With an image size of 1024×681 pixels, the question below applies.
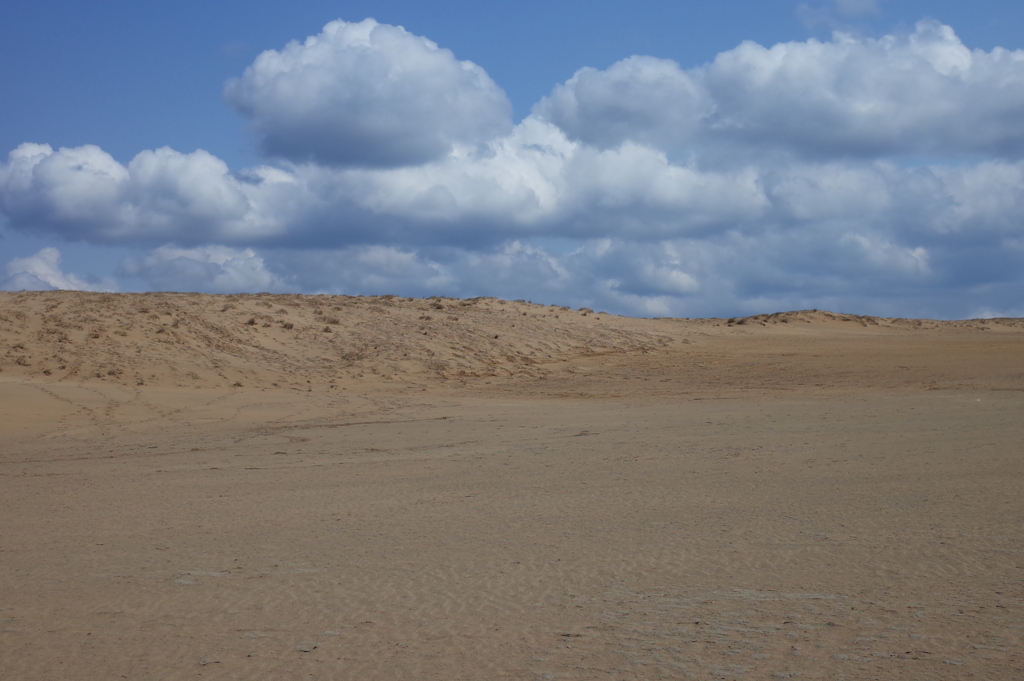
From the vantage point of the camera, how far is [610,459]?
387 inches

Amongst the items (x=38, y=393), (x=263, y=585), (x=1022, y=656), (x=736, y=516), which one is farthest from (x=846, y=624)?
(x=38, y=393)

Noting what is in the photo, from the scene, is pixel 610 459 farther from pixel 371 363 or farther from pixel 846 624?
pixel 371 363

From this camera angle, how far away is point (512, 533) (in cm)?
656

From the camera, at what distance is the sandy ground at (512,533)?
13.9 ft

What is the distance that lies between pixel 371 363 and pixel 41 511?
14.9m

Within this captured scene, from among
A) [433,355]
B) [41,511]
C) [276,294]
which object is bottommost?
[41,511]

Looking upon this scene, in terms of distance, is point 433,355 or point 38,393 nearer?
point 38,393

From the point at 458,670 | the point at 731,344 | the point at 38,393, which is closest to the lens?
the point at 458,670

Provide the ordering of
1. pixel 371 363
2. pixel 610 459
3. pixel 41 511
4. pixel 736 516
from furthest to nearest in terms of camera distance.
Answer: pixel 371 363
pixel 610 459
pixel 41 511
pixel 736 516

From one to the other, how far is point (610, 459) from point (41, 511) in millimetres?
5920

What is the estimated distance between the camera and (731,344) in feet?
93.6

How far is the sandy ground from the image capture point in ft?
13.9

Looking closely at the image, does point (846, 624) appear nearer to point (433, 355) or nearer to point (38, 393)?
point (38, 393)

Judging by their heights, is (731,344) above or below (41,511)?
above
